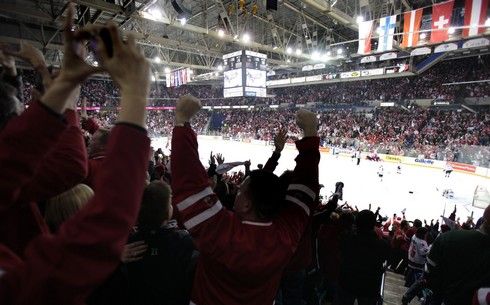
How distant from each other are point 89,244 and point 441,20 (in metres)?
15.4

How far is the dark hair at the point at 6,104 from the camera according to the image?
1.13 metres

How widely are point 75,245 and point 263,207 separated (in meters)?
1.05

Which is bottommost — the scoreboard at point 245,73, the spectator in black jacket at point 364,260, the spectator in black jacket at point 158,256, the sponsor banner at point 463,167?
the sponsor banner at point 463,167

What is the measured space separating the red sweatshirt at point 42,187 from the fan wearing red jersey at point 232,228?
0.42 metres

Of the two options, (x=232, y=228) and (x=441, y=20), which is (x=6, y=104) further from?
(x=441, y=20)

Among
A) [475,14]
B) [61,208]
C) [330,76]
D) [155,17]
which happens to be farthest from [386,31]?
[330,76]

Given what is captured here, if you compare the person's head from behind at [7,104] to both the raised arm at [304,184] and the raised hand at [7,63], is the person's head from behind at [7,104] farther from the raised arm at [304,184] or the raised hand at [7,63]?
the raised arm at [304,184]

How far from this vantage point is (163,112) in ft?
156

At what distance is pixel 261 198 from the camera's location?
165cm

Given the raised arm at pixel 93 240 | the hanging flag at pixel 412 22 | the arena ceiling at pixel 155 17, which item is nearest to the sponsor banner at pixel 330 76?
the arena ceiling at pixel 155 17

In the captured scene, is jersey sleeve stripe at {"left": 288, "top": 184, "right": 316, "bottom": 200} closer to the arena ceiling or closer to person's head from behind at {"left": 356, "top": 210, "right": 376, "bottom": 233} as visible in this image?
the arena ceiling

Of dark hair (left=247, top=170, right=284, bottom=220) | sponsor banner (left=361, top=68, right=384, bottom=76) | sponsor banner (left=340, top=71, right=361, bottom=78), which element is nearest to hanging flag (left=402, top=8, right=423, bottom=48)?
sponsor banner (left=361, top=68, right=384, bottom=76)

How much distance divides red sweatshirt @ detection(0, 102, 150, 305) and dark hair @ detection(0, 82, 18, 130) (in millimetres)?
569

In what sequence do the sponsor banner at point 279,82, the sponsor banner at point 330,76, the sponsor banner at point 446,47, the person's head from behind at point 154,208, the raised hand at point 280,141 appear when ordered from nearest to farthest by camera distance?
the person's head from behind at point 154,208 → the raised hand at point 280,141 → the sponsor banner at point 446,47 → the sponsor banner at point 330,76 → the sponsor banner at point 279,82
